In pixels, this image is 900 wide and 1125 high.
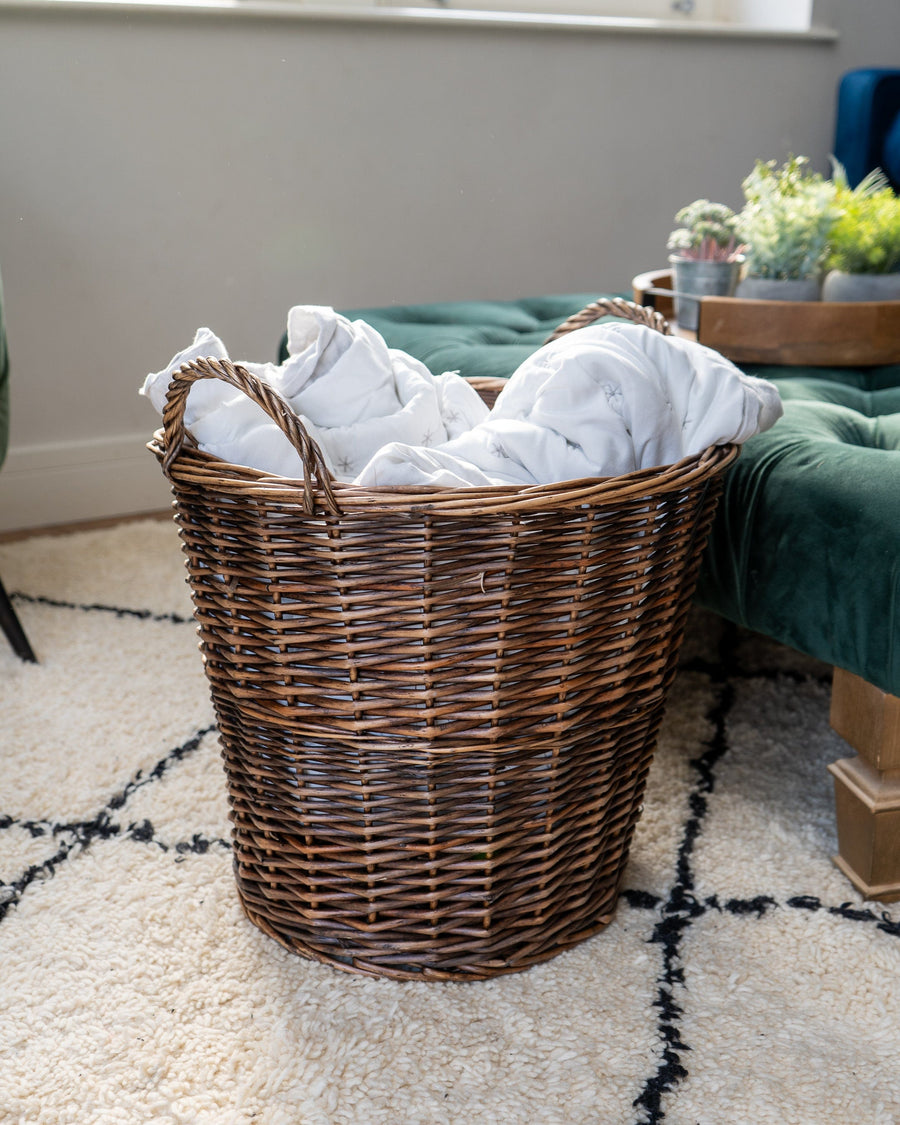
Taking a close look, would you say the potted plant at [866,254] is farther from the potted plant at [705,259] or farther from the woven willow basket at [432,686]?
the woven willow basket at [432,686]

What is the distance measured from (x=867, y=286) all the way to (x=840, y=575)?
67 centimetres

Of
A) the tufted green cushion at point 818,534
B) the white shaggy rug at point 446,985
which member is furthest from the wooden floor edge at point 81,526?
the tufted green cushion at point 818,534

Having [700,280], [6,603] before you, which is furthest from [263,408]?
[700,280]

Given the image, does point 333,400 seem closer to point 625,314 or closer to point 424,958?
point 625,314

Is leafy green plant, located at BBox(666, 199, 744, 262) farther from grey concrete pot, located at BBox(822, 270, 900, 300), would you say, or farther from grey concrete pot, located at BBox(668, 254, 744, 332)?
grey concrete pot, located at BBox(822, 270, 900, 300)

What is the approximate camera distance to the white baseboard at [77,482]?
6.18ft

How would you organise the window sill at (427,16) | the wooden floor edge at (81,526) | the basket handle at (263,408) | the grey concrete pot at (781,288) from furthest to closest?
the wooden floor edge at (81,526)
the window sill at (427,16)
the grey concrete pot at (781,288)
the basket handle at (263,408)

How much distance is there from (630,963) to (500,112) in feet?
5.87

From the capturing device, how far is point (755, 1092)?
69 centimetres

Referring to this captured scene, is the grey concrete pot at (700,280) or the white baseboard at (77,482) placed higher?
the grey concrete pot at (700,280)

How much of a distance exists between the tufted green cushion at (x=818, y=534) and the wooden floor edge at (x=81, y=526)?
3.36ft

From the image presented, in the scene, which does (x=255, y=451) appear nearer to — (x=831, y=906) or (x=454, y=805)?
(x=454, y=805)

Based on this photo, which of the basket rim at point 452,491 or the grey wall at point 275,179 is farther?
the grey wall at point 275,179

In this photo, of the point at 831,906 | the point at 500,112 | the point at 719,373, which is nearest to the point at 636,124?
the point at 500,112
